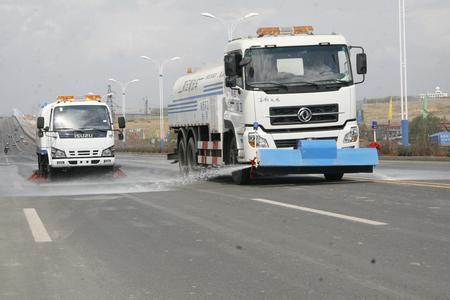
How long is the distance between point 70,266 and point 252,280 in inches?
76.3

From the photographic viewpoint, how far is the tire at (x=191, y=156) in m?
19.4

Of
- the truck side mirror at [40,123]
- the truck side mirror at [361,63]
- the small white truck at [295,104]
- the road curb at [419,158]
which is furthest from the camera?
the road curb at [419,158]

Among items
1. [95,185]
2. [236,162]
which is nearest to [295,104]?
[236,162]

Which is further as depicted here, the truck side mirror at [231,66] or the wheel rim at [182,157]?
the wheel rim at [182,157]

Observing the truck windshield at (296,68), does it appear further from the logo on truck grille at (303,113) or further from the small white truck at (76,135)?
the small white truck at (76,135)

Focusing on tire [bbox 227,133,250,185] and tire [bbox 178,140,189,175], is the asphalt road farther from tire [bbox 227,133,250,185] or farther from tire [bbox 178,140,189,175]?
Result: tire [bbox 178,140,189,175]

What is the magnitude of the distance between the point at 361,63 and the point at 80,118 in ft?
30.8

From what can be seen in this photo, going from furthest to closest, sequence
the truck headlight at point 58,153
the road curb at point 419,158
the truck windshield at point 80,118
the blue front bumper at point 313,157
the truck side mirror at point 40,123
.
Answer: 1. the road curb at point 419,158
2. the truck side mirror at point 40,123
3. the truck windshield at point 80,118
4. the truck headlight at point 58,153
5. the blue front bumper at point 313,157

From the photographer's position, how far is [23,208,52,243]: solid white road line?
28.1 ft

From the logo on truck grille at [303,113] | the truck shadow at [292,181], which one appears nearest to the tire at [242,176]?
the truck shadow at [292,181]

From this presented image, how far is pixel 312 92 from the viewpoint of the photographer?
1470cm

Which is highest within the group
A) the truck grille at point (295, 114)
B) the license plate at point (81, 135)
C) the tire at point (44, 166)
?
the truck grille at point (295, 114)

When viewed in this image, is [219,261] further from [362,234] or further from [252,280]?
[362,234]

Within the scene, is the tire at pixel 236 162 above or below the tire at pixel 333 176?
above
